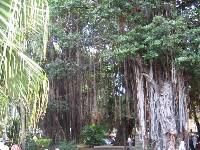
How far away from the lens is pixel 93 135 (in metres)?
16.9

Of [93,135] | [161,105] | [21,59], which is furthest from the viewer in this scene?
[93,135]

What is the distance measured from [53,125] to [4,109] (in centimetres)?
1494

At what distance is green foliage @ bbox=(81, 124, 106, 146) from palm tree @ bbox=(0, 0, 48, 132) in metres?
13.4

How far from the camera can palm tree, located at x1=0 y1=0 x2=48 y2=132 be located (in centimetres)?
304

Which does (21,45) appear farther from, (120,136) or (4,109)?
(120,136)

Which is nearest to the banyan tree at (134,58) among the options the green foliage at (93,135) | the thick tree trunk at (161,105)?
the thick tree trunk at (161,105)

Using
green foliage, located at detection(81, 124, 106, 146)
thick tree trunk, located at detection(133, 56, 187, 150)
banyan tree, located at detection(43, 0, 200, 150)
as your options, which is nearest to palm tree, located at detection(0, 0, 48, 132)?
banyan tree, located at detection(43, 0, 200, 150)

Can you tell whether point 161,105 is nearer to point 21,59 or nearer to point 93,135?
point 93,135

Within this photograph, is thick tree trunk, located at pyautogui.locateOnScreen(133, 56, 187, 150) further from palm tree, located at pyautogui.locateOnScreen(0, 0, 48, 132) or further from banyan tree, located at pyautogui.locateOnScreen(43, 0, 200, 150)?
palm tree, located at pyautogui.locateOnScreen(0, 0, 48, 132)

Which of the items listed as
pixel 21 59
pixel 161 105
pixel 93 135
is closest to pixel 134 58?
pixel 161 105

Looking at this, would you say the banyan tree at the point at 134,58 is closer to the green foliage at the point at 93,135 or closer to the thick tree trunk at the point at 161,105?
the thick tree trunk at the point at 161,105

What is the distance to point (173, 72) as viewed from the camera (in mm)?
12875

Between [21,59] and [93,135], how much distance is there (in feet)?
45.4

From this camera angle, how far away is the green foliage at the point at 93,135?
1673 centimetres
